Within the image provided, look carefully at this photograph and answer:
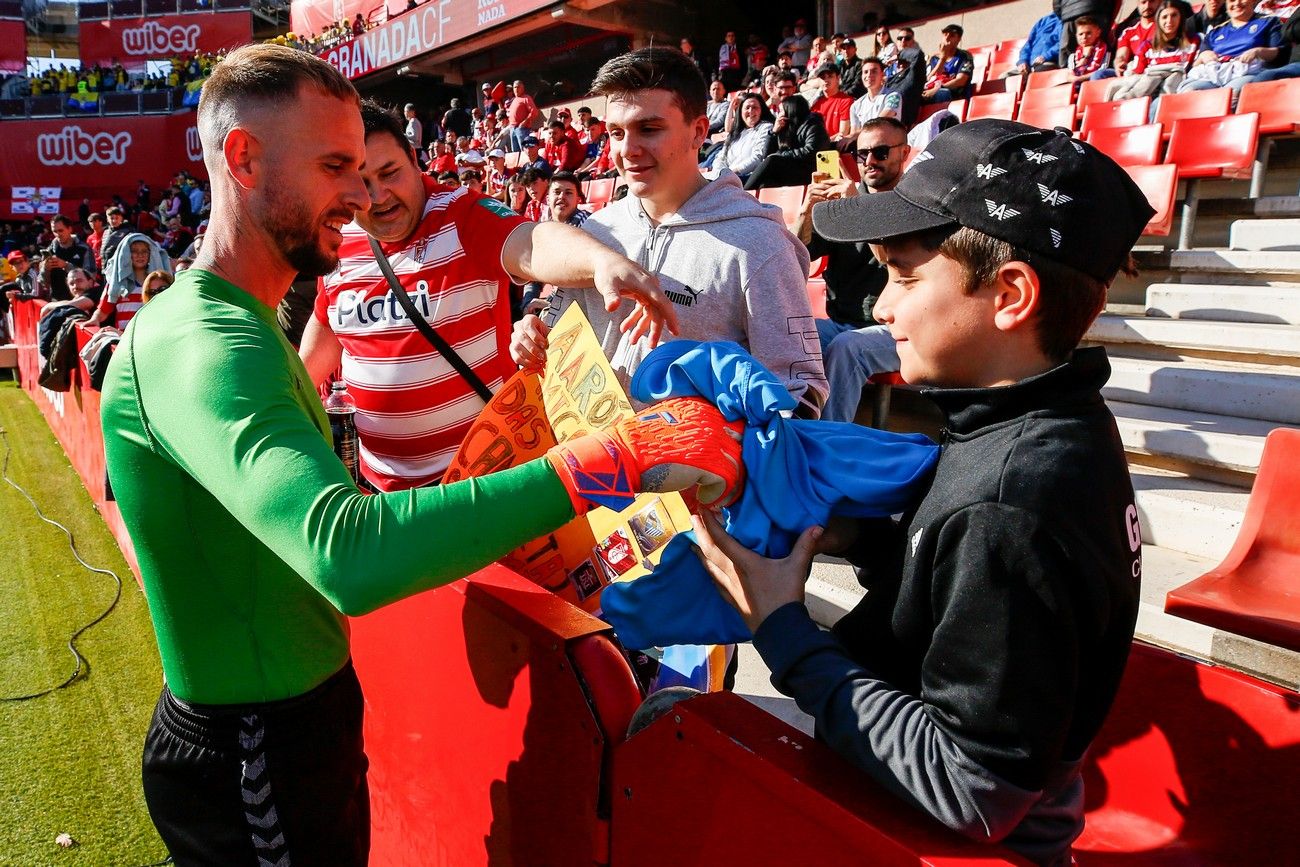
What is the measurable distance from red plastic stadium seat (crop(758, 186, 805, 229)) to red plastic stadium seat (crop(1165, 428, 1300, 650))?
15.4 ft

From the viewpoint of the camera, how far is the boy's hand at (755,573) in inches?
46.2

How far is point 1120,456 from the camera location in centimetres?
106

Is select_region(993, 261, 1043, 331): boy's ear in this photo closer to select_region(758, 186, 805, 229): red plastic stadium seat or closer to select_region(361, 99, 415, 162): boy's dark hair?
select_region(361, 99, 415, 162): boy's dark hair

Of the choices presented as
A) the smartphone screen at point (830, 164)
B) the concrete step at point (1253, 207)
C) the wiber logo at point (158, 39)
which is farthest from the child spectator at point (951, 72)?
the wiber logo at point (158, 39)

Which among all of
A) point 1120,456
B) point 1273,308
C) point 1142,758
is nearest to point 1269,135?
point 1273,308

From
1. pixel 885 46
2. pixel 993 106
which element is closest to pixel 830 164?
pixel 993 106

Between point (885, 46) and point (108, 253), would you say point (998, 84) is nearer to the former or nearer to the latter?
point (885, 46)

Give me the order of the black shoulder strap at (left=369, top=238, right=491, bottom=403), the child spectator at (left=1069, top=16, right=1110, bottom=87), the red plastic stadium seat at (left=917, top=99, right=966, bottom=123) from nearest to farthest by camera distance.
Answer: the black shoulder strap at (left=369, top=238, right=491, bottom=403), the child spectator at (left=1069, top=16, right=1110, bottom=87), the red plastic stadium seat at (left=917, top=99, right=966, bottom=123)

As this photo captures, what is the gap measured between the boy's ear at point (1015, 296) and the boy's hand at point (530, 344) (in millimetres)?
1059

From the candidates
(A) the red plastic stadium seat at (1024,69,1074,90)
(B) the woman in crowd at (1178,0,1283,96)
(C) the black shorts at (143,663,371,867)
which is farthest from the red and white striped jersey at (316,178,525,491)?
(A) the red plastic stadium seat at (1024,69,1074,90)

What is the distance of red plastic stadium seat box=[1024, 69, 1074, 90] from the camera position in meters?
9.34

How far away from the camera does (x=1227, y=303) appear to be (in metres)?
4.82

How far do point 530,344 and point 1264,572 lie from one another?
221 cm

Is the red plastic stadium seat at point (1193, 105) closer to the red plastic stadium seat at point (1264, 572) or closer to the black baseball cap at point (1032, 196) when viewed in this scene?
the red plastic stadium seat at point (1264, 572)
